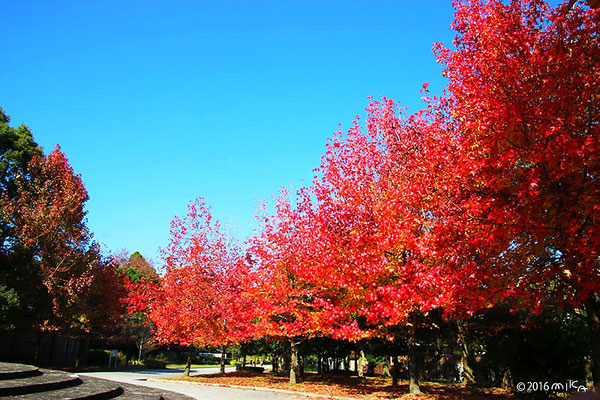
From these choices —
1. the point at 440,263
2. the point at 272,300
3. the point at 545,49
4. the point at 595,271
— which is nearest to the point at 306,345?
the point at 272,300

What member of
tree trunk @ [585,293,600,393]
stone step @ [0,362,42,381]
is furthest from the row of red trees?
stone step @ [0,362,42,381]

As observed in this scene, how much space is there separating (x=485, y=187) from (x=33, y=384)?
12.9 meters

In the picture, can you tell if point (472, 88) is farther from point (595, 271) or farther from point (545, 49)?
point (595, 271)

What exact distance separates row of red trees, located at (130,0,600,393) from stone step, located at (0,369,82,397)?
8.97m

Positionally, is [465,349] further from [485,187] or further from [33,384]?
[33,384]

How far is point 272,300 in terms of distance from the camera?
21500 mm

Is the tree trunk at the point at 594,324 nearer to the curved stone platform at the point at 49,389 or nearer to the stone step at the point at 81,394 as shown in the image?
the curved stone platform at the point at 49,389

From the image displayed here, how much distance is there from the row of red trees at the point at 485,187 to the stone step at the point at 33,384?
29.4 feet

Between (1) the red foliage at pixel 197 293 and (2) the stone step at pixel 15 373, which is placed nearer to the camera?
(2) the stone step at pixel 15 373

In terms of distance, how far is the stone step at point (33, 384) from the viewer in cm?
942

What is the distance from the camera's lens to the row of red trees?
8.29m

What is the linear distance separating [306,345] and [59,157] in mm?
21592

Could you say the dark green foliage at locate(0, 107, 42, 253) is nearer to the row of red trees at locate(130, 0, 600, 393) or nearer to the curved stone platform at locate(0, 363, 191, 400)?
the curved stone platform at locate(0, 363, 191, 400)

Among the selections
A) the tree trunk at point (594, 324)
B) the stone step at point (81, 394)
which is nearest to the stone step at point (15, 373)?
the stone step at point (81, 394)
